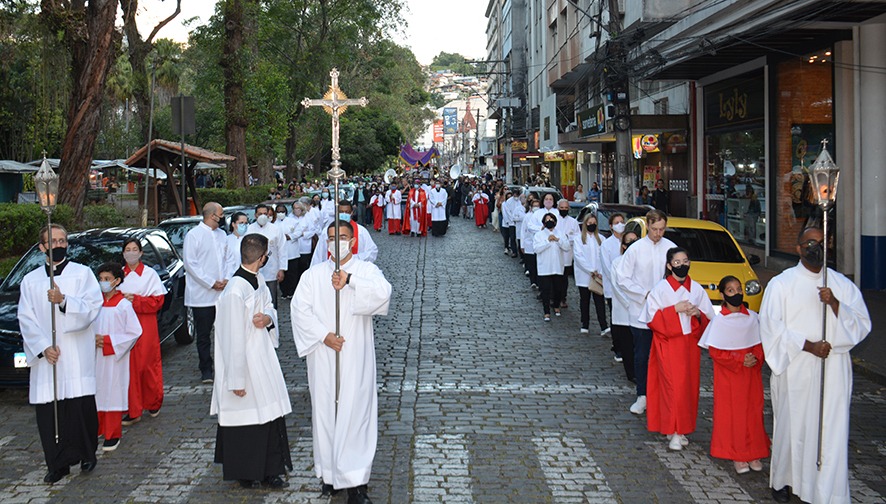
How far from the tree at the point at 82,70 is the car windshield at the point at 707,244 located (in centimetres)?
1143

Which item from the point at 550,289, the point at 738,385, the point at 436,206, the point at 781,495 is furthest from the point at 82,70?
the point at 781,495

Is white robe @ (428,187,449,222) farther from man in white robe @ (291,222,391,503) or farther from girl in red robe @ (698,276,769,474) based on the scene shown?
man in white robe @ (291,222,391,503)

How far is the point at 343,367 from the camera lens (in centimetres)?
593

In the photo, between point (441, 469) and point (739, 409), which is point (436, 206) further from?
point (739, 409)

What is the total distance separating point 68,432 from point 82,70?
1259cm

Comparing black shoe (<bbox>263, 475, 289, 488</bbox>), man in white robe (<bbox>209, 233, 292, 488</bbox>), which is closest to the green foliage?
man in white robe (<bbox>209, 233, 292, 488</bbox>)

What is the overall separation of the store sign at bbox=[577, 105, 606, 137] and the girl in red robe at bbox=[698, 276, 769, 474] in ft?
59.9

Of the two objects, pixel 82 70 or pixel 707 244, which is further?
pixel 82 70

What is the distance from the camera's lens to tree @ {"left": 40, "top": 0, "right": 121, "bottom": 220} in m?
17.0

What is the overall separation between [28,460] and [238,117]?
2340cm

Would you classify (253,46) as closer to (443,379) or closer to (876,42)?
(876,42)

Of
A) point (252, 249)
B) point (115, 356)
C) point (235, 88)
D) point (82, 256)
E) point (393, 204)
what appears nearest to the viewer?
point (252, 249)

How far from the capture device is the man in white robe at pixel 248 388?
6109mm

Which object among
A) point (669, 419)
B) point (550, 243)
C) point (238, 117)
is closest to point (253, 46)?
point (238, 117)
